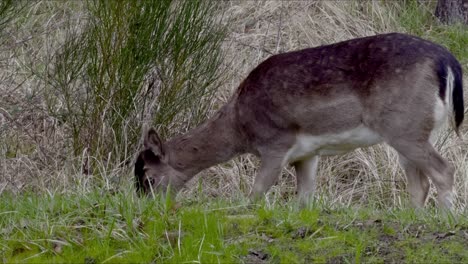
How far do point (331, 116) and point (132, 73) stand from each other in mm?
2500

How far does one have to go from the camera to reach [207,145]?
10234 millimetres

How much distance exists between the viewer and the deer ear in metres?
10.1

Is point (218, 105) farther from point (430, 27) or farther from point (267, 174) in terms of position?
point (430, 27)

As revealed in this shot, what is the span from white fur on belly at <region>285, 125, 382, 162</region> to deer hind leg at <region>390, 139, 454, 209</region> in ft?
0.99

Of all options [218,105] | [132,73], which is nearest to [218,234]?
[132,73]

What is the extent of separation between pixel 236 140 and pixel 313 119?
0.93 meters

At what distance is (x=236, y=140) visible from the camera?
10.1m

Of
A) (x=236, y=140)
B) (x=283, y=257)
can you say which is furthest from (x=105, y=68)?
(x=283, y=257)

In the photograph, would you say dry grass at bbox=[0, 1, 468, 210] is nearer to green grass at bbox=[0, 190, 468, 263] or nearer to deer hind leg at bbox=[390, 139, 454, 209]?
deer hind leg at bbox=[390, 139, 454, 209]

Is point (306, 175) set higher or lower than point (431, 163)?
lower


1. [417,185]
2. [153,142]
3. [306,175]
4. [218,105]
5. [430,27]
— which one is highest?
[153,142]

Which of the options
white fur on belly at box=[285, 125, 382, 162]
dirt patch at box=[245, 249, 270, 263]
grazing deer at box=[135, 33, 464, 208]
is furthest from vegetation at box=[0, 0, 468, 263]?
white fur on belly at box=[285, 125, 382, 162]

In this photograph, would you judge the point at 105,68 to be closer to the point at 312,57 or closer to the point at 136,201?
the point at 312,57

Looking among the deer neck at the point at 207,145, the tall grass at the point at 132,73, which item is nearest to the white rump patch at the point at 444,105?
the deer neck at the point at 207,145
